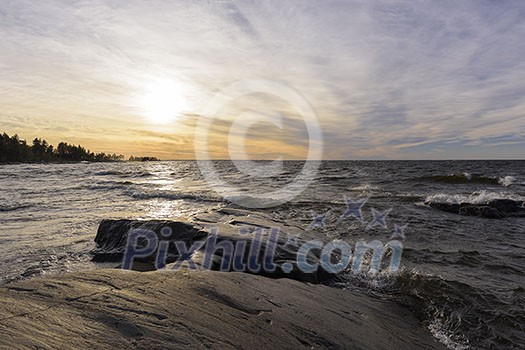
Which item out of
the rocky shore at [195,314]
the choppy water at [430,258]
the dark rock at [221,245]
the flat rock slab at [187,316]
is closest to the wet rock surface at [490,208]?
the choppy water at [430,258]

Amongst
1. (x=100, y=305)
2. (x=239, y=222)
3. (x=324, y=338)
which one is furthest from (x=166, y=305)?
(x=239, y=222)

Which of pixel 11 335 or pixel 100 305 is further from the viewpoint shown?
pixel 100 305

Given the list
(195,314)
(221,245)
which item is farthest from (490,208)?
(195,314)

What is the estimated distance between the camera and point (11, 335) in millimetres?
2119

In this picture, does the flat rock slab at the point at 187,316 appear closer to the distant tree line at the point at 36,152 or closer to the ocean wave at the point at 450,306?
the ocean wave at the point at 450,306

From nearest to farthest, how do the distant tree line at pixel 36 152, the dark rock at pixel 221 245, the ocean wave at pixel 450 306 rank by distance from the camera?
the ocean wave at pixel 450 306
the dark rock at pixel 221 245
the distant tree line at pixel 36 152

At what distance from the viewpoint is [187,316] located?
110 inches

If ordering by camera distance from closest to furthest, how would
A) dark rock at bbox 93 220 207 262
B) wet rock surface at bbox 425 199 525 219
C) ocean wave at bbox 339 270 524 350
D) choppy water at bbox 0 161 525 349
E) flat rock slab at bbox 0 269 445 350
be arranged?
flat rock slab at bbox 0 269 445 350, ocean wave at bbox 339 270 524 350, choppy water at bbox 0 161 525 349, dark rock at bbox 93 220 207 262, wet rock surface at bbox 425 199 525 219

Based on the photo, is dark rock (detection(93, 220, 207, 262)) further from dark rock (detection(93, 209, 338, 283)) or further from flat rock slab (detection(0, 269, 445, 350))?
flat rock slab (detection(0, 269, 445, 350))

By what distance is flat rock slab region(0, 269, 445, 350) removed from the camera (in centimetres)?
231

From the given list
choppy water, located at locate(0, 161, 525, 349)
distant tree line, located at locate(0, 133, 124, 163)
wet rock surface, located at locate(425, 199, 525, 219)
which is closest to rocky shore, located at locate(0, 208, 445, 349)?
choppy water, located at locate(0, 161, 525, 349)

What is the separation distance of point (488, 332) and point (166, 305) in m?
4.22

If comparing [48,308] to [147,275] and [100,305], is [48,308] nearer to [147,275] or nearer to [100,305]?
[100,305]

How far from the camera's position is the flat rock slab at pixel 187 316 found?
2311 millimetres
